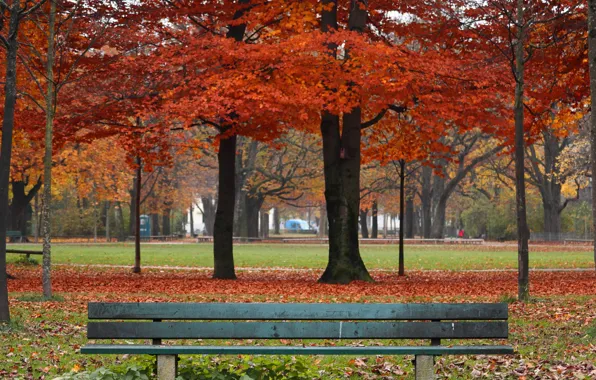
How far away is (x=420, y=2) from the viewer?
22297 mm

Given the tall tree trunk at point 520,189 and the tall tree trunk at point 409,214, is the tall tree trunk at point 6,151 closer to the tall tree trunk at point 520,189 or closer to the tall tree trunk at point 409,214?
the tall tree trunk at point 520,189

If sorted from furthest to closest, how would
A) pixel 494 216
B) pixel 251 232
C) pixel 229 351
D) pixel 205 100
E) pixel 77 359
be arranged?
pixel 494 216
pixel 251 232
pixel 205 100
pixel 77 359
pixel 229 351

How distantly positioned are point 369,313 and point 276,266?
22970mm

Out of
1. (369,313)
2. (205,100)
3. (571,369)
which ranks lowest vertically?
(571,369)

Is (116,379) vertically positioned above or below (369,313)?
below

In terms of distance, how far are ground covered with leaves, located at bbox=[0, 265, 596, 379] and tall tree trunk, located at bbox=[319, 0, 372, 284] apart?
1.11 meters

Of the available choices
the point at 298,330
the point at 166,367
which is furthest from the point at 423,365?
the point at 166,367

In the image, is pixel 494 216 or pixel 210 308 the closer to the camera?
pixel 210 308

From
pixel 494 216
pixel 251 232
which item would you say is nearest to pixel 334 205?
pixel 251 232

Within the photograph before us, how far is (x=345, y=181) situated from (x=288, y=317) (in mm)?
14956

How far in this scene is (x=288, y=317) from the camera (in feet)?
24.4

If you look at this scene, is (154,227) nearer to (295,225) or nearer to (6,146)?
(295,225)

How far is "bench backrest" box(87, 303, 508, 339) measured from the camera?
7.32m

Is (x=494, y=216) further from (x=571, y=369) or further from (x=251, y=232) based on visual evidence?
(x=571, y=369)
